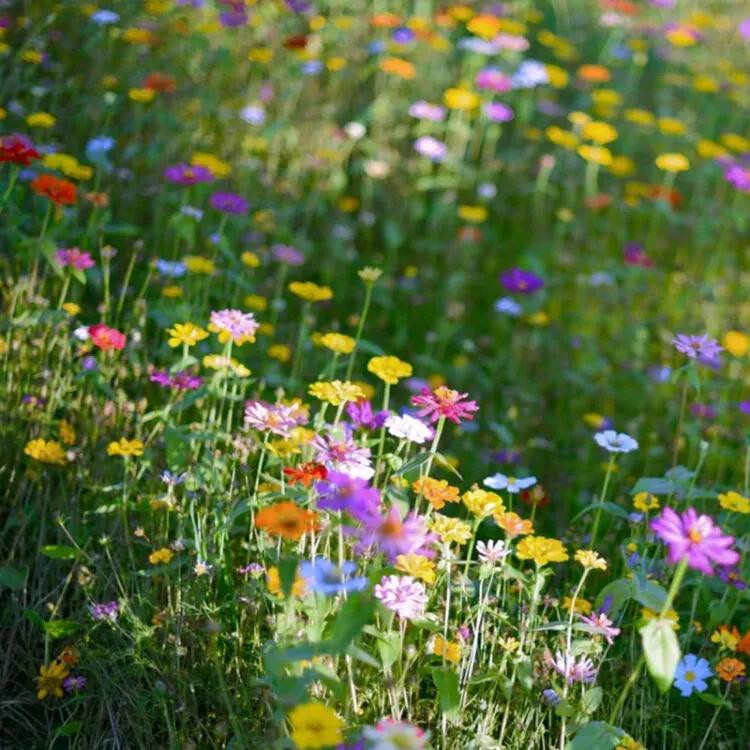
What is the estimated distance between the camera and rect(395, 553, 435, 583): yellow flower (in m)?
1.63

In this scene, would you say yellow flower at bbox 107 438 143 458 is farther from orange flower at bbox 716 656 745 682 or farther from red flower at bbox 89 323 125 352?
orange flower at bbox 716 656 745 682

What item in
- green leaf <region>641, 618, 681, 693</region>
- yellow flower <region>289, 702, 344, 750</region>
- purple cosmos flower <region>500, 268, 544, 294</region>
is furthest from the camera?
purple cosmos flower <region>500, 268, 544, 294</region>

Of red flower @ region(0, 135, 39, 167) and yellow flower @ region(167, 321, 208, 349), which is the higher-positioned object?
red flower @ region(0, 135, 39, 167)

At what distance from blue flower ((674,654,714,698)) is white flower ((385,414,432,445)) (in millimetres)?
607

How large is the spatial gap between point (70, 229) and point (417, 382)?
1007 mm

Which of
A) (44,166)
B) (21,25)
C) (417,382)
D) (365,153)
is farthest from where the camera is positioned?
(365,153)

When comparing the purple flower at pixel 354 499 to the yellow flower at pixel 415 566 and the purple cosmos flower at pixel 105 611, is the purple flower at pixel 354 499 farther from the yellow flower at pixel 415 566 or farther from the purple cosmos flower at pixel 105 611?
the purple cosmos flower at pixel 105 611

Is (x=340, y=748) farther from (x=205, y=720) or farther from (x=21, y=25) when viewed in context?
(x=21, y=25)

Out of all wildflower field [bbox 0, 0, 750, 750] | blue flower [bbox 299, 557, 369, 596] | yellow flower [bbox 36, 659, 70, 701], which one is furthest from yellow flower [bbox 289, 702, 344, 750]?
yellow flower [bbox 36, 659, 70, 701]

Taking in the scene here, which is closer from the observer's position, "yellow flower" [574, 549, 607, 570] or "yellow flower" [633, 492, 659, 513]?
"yellow flower" [574, 549, 607, 570]

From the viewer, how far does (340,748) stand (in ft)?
4.40

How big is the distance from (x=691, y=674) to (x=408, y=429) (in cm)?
65

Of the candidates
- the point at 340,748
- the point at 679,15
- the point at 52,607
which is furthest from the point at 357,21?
the point at 340,748

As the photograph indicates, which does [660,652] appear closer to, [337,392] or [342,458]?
[342,458]
